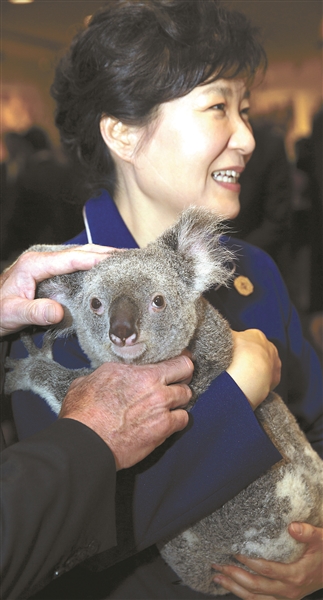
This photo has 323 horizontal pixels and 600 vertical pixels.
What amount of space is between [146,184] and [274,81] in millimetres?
790

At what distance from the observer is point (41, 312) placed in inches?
48.9

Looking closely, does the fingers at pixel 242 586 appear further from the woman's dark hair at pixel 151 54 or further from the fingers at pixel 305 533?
the woman's dark hair at pixel 151 54

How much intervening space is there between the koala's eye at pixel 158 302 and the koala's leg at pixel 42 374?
0.32m

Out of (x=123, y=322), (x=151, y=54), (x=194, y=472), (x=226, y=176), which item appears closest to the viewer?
(x=123, y=322)

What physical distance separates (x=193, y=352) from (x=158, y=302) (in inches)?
9.6

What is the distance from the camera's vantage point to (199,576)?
145 centimetres

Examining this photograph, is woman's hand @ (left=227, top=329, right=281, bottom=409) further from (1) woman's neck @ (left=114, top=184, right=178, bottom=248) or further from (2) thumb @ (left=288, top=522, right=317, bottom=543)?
(1) woman's neck @ (left=114, top=184, right=178, bottom=248)

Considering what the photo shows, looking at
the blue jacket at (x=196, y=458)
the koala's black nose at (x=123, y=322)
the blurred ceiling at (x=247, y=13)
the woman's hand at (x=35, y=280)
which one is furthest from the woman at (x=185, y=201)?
the koala's black nose at (x=123, y=322)

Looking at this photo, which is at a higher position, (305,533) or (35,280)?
(35,280)

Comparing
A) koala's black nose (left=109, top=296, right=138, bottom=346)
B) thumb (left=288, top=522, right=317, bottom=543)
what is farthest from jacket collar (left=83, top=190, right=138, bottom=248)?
thumb (left=288, top=522, right=317, bottom=543)

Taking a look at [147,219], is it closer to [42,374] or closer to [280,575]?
[42,374]

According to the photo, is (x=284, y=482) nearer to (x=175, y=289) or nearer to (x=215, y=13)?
(x=175, y=289)

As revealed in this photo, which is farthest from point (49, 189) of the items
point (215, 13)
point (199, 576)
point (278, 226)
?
point (199, 576)

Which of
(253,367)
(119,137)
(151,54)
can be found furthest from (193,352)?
(151,54)
